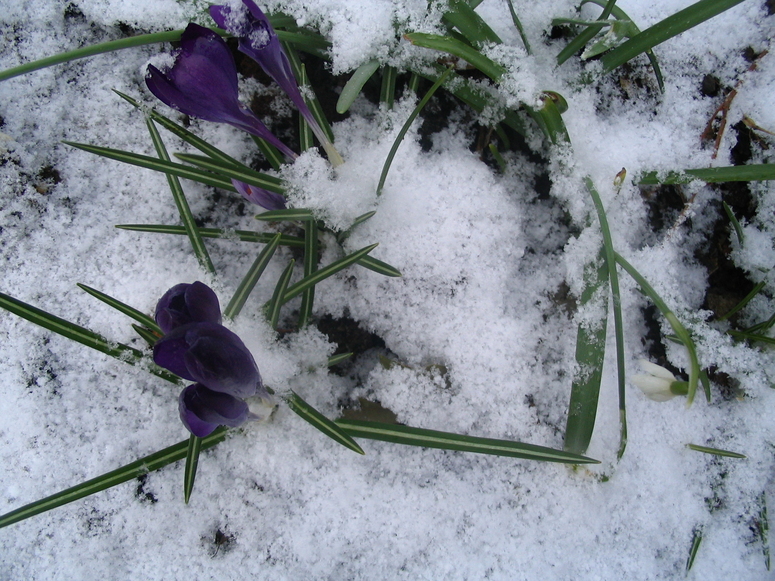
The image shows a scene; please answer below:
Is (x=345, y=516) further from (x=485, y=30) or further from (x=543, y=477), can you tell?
(x=485, y=30)

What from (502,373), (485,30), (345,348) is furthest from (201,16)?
(502,373)

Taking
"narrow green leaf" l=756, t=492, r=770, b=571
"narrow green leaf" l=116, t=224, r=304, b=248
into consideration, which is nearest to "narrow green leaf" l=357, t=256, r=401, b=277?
"narrow green leaf" l=116, t=224, r=304, b=248

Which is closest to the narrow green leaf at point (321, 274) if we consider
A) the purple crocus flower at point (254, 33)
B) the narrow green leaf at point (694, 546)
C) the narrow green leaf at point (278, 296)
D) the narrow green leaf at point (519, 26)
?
the narrow green leaf at point (278, 296)

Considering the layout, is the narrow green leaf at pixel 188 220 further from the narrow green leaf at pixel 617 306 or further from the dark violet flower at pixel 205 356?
the narrow green leaf at pixel 617 306

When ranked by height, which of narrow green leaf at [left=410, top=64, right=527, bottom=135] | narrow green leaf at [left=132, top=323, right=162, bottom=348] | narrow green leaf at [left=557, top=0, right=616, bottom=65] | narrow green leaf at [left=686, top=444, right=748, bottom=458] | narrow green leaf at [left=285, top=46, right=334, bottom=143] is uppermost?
narrow green leaf at [left=557, top=0, right=616, bottom=65]

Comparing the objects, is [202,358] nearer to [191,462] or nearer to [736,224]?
[191,462]

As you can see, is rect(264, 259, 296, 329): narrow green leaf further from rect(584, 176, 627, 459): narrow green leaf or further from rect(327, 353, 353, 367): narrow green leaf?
rect(584, 176, 627, 459): narrow green leaf
